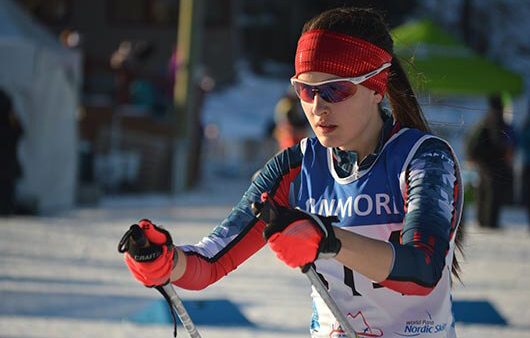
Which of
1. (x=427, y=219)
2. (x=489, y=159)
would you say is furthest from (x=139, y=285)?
(x=427, y=219)

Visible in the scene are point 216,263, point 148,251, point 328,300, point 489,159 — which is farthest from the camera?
point 489,159

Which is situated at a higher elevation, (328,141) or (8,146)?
(328,141)

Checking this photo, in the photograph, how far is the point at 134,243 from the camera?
9.84ft

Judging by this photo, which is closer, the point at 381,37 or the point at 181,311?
the point at 181,311

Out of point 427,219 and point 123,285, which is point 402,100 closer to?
point 427,219

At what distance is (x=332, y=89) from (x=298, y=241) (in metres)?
0.60

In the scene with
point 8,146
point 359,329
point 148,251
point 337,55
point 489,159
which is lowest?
point 8,146

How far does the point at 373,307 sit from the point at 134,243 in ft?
2.23

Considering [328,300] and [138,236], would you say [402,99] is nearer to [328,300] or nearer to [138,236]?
[328,300]

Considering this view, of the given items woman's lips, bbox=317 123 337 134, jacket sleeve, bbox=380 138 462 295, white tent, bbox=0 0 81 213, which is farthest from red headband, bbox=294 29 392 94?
white tent, bbox=0 0 81 213

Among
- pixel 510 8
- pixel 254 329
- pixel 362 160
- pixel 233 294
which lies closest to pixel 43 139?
pixel 233 294

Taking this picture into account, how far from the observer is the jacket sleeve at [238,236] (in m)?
3.34

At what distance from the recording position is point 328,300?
9.57 ft

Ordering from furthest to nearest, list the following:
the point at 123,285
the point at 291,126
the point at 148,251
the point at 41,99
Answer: the point at 41,99, the point at 291,126, the point at 123,285, the point at 148,251
